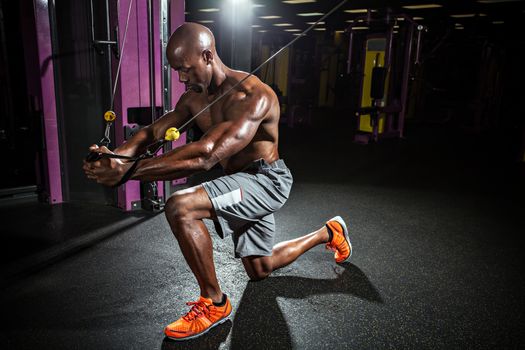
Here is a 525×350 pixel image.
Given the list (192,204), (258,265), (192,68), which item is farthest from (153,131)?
(258,265)

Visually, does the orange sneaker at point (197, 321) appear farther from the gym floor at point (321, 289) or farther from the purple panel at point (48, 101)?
the purple panel at point (48, 101)

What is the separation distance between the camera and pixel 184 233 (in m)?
1.49

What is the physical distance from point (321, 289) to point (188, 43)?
1.26m

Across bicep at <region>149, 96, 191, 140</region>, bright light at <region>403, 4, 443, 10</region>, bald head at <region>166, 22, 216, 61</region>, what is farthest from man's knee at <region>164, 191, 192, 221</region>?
bright light at <region>403, 4, 443, 10</region>

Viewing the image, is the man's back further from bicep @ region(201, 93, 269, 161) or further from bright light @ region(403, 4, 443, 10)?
bright light @ region(403, 4, 443, 10)

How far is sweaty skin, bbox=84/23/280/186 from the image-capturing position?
1.41 m

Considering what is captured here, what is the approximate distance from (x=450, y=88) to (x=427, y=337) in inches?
357

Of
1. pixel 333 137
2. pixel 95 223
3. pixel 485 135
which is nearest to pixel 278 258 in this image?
pixel 95 223

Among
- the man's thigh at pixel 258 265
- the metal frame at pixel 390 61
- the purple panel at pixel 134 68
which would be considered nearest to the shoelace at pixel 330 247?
the man's thigh at pixel 258 265

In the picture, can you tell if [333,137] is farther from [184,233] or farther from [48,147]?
[184,233]

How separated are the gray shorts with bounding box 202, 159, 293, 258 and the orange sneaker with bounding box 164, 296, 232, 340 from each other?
25 centimetres

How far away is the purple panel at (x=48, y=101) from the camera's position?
2.81 metres

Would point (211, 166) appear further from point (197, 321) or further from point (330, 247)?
point (330, 247)

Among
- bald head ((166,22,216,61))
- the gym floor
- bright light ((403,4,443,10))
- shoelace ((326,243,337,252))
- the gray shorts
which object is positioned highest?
bright light ((403,4,443,10))
